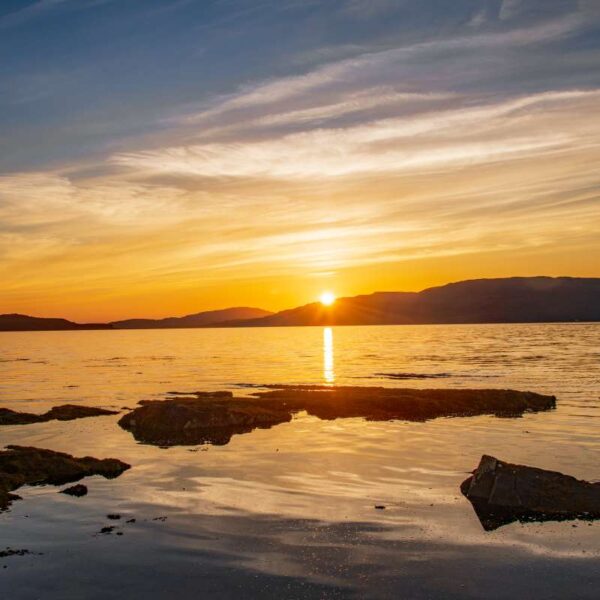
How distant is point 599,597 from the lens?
12.0 m

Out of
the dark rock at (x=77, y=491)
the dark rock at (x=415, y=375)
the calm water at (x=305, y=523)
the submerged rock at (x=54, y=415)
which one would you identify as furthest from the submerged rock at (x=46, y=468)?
the dark rock at (x=415, y=375)

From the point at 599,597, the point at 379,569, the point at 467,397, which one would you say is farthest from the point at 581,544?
the point at 467,397

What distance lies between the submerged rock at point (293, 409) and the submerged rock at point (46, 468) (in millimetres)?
5902

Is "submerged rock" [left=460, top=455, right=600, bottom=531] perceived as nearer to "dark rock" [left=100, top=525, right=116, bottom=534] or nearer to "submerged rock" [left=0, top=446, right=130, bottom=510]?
"dark rock" [left=100, top=525, right=116, bottom=534]

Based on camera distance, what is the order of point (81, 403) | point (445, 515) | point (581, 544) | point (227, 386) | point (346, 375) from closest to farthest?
point (581, 544), point (445, 515), point (81, 403), point (227, 386), point (346, 375)

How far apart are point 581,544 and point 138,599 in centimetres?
1051

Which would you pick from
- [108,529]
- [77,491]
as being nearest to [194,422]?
[77,491]

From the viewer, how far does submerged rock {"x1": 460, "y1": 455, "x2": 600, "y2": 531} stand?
17.1 metres

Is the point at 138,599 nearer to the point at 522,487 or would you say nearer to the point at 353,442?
the point at 522,487

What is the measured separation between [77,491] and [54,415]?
69.0 ft

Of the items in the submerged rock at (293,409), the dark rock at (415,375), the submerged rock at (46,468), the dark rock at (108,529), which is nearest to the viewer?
the dark rock at (108,529)

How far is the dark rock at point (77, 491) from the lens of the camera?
65.5 ft

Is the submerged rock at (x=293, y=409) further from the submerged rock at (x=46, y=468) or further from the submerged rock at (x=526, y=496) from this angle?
the submerged rock at (x=526, y=496)

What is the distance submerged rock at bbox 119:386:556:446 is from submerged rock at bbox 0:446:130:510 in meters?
5.90
